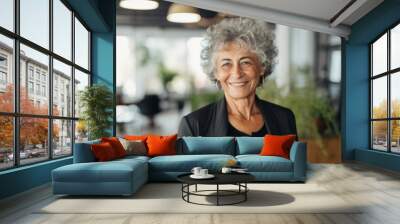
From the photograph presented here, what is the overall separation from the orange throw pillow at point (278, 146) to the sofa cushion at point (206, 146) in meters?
0.66

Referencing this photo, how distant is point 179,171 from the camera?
6.78m

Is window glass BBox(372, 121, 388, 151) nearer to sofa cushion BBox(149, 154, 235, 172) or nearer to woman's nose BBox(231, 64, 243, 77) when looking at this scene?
woman's nose BBox(231, 64, 243, 77)

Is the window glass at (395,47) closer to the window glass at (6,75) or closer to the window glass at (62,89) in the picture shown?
the window glass at (62,89)

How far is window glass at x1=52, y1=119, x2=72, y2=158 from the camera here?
730 cm

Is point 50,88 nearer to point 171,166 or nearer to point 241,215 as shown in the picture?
point 171,166

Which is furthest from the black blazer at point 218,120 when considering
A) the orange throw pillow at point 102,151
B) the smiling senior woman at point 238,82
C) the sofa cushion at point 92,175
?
the sofa cushion at point 92,175

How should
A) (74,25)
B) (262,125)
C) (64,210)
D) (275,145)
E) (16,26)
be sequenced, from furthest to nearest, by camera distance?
(262,125) < (74,25) < (275,145) < (16,26) < (64,210)

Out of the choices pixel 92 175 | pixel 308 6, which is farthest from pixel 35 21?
pixel 308 6

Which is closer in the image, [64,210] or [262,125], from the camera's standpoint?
[64,210]

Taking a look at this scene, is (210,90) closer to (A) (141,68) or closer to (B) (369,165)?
(A) (141,68)

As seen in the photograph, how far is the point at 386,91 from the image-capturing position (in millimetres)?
9406

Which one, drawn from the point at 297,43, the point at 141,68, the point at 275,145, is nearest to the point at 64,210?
the point at 275,145

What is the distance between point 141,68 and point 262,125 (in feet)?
9.58

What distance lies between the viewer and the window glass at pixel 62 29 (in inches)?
290
